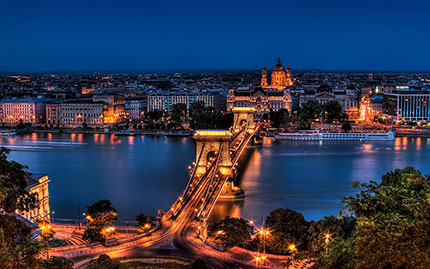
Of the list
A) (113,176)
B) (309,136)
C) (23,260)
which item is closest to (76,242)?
(23,260)

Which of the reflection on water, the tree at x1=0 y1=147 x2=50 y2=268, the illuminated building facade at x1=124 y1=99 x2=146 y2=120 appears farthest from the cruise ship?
the tree at x1=0 y1=147 x2=50 y2=268

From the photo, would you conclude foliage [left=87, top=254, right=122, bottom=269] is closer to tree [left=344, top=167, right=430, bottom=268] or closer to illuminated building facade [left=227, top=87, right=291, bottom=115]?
tree [left=344, top=167, right=430, bottom=268]

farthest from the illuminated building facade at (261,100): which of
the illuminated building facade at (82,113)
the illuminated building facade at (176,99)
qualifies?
the illuminated building facade at (82,113)

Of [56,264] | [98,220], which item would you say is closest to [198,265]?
[98,220]

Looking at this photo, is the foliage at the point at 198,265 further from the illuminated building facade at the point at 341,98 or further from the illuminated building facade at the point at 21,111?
the illuminated building facade at the point at 341,98

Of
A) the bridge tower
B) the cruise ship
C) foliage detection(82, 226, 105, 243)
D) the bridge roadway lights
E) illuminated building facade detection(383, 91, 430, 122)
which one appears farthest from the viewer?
illuminated building facade detection(383, 91, 430, 122)

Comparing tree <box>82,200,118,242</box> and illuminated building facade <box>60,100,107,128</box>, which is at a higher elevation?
illuminated building facade <box>60,100,107,128</box>
